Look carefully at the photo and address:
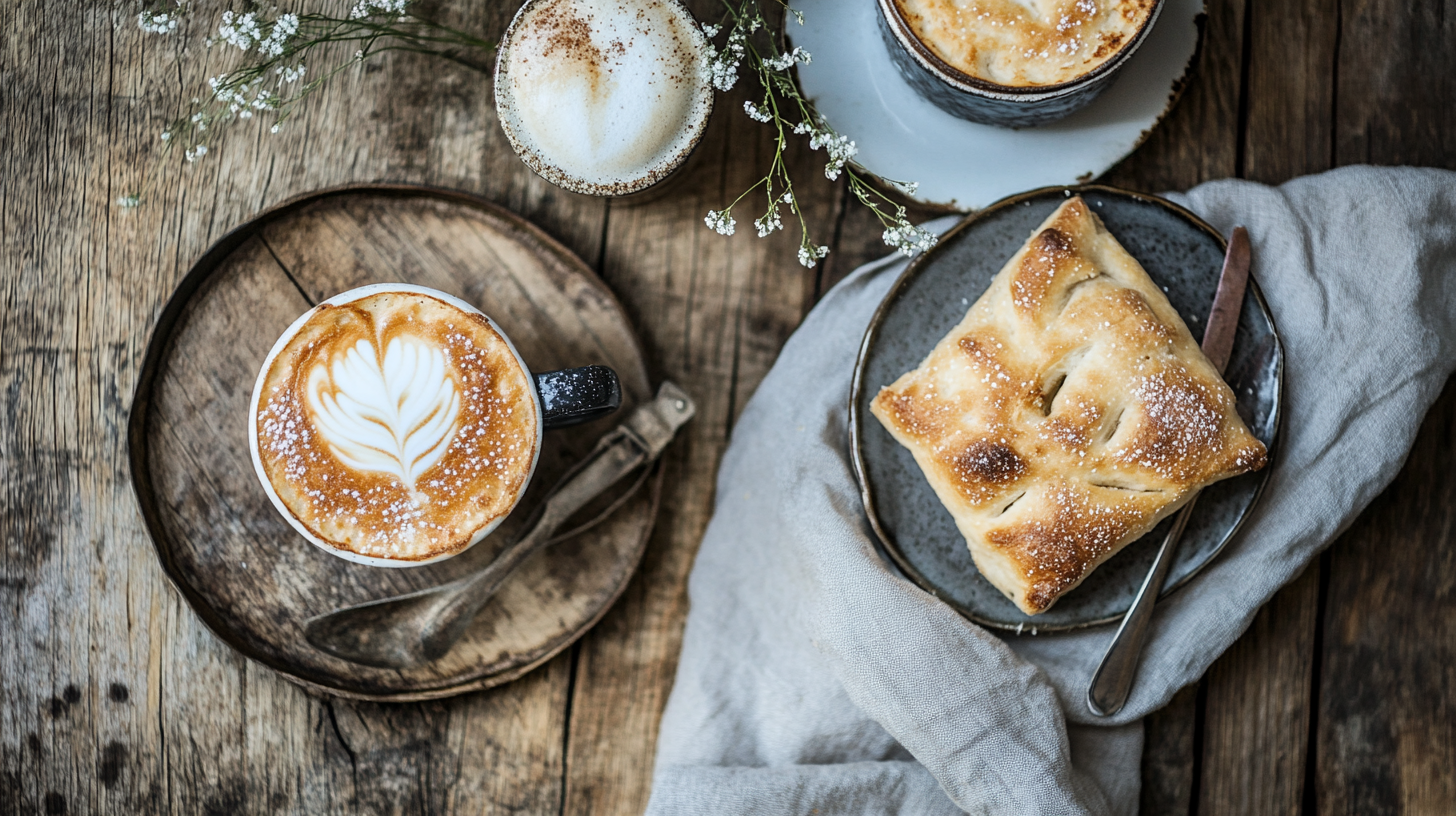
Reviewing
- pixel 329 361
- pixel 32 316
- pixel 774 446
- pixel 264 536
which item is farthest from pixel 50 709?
pixel 774 446

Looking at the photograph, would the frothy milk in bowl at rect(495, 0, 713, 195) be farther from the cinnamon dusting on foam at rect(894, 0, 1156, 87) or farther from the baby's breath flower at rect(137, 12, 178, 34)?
the baby's breath flower at rect(137, 12, 178, 34)

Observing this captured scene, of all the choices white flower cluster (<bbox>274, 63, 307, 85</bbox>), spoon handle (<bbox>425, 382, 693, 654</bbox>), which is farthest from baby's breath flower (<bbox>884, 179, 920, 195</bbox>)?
white flower cluster (<bbox>274, 63, 307, 85</bbox>)

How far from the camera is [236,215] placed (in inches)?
52.1

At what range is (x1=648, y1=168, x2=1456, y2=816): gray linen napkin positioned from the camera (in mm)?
1159

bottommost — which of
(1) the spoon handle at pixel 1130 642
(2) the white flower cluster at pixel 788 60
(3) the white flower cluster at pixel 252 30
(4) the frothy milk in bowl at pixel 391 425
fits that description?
(1) the spoon handle at pixel 1130 642

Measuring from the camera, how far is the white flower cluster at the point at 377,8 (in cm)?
118

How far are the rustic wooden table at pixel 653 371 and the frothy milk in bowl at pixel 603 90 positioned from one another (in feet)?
0.51

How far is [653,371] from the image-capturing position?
4.36 ft

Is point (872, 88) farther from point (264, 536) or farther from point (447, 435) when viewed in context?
point (264, 536)

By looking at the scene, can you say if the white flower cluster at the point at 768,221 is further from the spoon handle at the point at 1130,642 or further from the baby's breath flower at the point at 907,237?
the spoon handle at the point at 1130,642

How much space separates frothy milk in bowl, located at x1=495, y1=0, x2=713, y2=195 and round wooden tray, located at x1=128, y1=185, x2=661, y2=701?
14 centimetres

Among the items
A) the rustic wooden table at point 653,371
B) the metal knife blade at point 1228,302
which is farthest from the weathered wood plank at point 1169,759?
the metal knife blade at point 1228,302

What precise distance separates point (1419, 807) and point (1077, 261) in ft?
3.45

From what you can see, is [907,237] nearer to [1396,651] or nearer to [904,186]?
[904,186]
